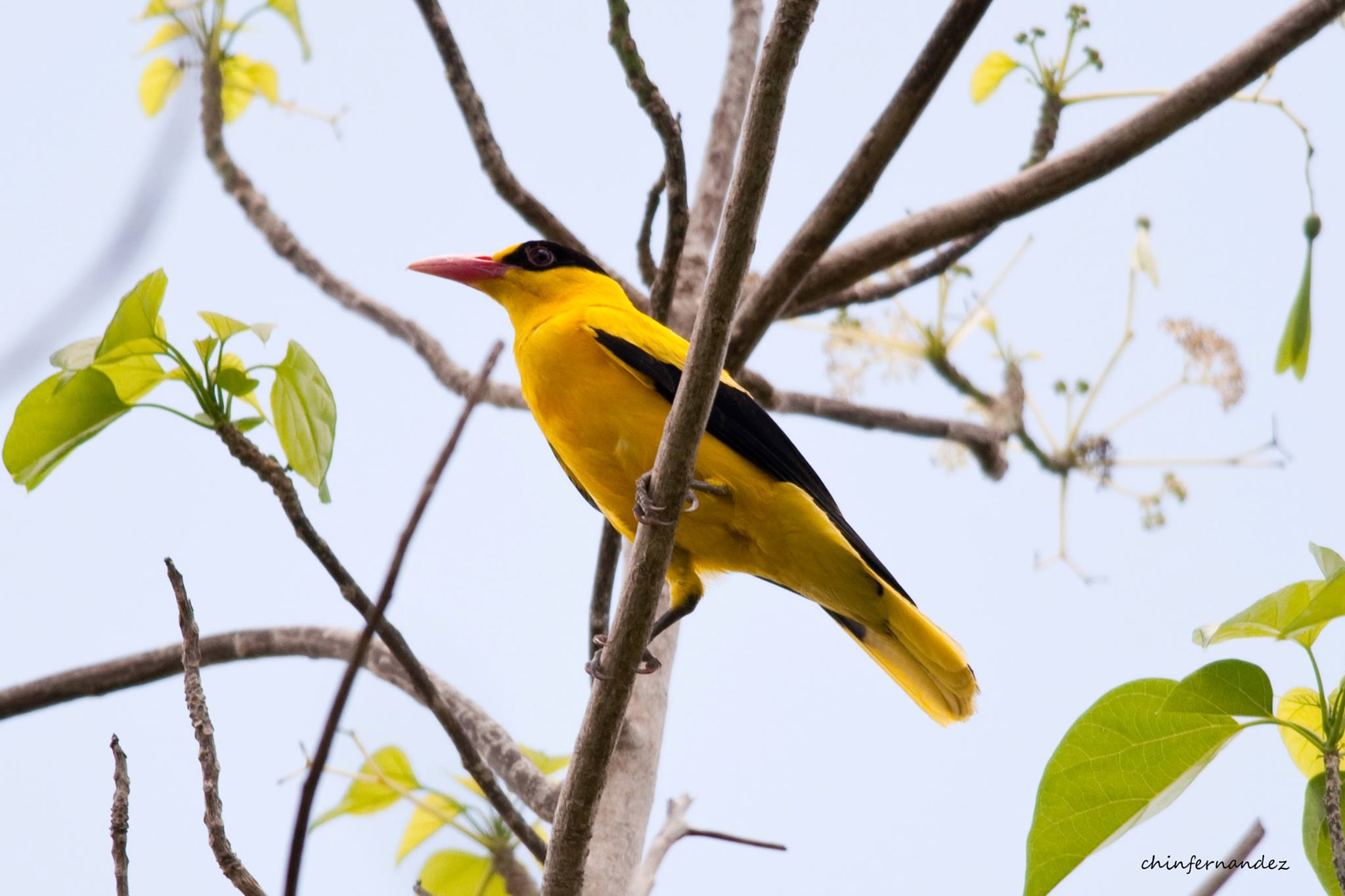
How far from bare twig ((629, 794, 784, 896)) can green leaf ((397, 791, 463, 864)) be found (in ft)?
1.72

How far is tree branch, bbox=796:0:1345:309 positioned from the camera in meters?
3.27

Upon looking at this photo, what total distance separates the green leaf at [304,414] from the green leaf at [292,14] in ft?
6.96

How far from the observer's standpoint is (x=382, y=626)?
2.06m

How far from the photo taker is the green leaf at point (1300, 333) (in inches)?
114

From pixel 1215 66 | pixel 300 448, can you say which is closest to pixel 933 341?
pixel 1215 66

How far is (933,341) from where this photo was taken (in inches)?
179

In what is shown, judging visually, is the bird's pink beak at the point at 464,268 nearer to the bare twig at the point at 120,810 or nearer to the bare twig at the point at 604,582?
the bare twig at the point at 604,582

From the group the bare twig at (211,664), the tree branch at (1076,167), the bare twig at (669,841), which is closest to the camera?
the bare twig at (669,841)

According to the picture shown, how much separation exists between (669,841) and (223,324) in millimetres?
1423

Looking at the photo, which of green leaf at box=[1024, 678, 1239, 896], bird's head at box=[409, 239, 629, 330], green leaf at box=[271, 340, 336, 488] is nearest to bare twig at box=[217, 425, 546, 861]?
green leaf at box=[271, 340, 336, 488]

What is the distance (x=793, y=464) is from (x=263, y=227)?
7.71 ft

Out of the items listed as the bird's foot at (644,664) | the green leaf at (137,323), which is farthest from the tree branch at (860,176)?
the green leaf at (137,323)

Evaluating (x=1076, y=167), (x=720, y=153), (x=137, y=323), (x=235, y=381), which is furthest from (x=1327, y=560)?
(x=720, y=153)

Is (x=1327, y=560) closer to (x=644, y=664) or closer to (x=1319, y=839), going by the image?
(x=1319, y=839)
